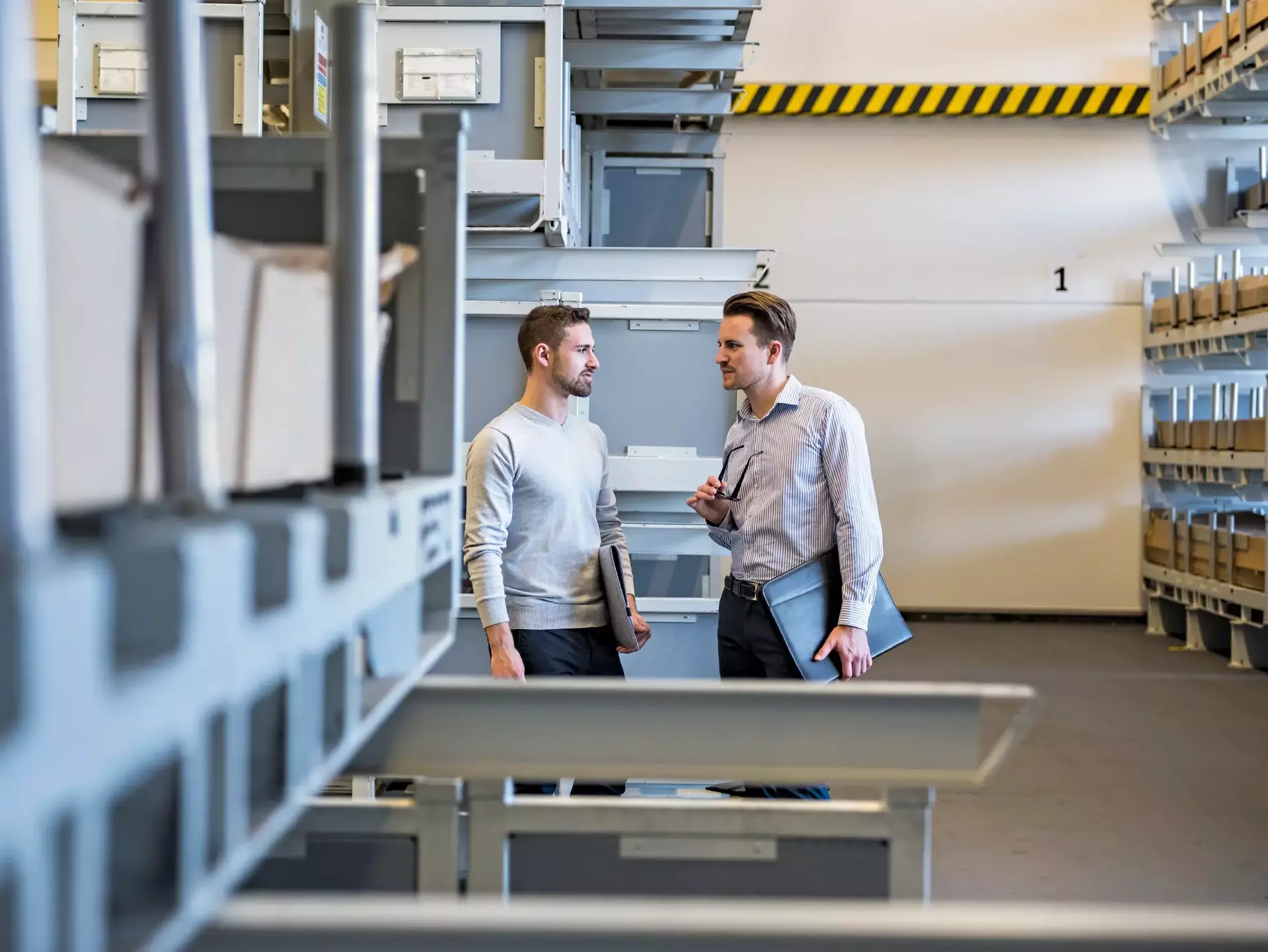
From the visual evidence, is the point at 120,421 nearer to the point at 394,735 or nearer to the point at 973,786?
the point at 394,735

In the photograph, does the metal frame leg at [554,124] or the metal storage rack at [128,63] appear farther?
the metal frame leg at [554,124]

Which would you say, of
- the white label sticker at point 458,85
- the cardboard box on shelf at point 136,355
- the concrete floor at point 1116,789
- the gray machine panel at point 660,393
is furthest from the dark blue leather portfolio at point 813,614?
the white label sticker at point 458,85

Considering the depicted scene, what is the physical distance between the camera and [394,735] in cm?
173

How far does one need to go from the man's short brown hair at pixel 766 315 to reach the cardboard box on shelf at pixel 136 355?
239 cm

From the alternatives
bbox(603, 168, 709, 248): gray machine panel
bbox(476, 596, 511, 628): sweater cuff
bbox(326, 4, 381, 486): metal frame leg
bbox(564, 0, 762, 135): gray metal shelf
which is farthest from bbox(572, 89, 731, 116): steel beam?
bbox(326, 4, 381, 486): metal frame leg

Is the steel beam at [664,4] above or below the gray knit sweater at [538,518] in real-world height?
above

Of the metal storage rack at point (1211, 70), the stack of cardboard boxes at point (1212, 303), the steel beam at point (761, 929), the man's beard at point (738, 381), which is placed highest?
the metal storage rack at point (1211, 70)

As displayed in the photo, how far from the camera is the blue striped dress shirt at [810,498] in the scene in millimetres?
3260

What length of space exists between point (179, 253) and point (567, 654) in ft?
8.98

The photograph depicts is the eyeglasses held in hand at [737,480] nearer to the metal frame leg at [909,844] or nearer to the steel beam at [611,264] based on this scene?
the steel beam at [611,264]

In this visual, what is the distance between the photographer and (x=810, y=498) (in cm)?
335

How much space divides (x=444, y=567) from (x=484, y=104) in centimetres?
327

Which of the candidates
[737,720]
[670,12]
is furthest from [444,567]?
[670,12]

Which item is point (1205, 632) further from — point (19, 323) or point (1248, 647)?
point (19, 323)
